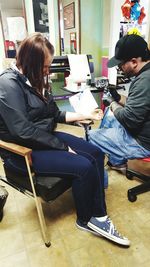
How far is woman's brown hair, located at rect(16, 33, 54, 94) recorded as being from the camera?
45.4 inches

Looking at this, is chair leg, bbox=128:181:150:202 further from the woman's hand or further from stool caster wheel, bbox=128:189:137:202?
the woman's hand

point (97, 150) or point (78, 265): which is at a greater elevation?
point (97, 150)

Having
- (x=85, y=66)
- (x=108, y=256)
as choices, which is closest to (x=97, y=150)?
(x=108, y=256)

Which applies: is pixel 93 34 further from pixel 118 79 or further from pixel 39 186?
pixel 39 186

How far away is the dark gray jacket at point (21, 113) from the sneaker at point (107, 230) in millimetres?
514

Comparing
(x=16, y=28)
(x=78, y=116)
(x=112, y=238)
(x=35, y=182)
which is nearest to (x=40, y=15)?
(x=16, y=28)

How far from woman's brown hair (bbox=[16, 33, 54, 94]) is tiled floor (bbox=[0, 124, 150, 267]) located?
0.99m

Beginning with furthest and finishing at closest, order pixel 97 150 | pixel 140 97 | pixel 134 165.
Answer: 1. pixel 134 165
2. pixel 97 150
3. pixel 140 97

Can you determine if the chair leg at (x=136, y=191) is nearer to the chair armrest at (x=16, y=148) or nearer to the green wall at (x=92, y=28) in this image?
the chair armrest at (x=16, y=148)

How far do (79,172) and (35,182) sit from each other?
0.85ft

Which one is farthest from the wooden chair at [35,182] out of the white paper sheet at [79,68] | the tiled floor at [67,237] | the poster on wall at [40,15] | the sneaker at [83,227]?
the poster on wall at [40,15]

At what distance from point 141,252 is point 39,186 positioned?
2.42 feet

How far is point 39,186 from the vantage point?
1192 mm

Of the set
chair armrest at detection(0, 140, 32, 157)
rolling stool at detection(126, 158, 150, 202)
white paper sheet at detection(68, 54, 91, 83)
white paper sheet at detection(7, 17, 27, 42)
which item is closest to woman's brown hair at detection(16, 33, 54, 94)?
chair armrest at detection(0, 140, 32, 157)
